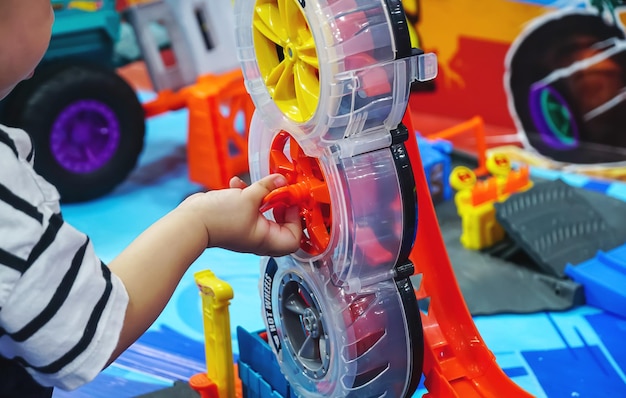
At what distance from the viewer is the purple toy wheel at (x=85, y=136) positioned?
193 cm

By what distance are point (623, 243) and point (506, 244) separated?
A: 0.24 metres

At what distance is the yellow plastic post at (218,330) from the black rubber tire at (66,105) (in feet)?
3.21

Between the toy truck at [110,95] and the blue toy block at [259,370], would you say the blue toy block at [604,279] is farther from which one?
the toy truck at [110,95]

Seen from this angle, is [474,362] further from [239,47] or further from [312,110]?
[239,47]

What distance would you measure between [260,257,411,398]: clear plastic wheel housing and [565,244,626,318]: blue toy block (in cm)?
68

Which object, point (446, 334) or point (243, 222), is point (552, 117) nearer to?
point (446, 334)

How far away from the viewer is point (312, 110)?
0.82 metres

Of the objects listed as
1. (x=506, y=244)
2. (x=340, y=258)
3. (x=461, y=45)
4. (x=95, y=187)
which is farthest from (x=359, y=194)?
(x=461, y=45)

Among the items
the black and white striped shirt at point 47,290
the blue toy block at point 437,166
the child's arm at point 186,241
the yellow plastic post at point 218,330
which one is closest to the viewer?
the black and white striped shirt at point 47,290

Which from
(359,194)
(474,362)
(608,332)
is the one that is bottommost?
(608,332)

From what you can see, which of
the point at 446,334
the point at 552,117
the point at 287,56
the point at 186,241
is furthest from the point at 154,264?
the point at 552,117

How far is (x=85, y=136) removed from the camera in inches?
78.0

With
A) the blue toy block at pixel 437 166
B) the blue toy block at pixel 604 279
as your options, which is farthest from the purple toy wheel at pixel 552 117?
the blue toy block at pixel 604 279

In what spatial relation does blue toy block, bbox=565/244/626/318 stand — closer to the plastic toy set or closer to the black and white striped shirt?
the plastic toy set
